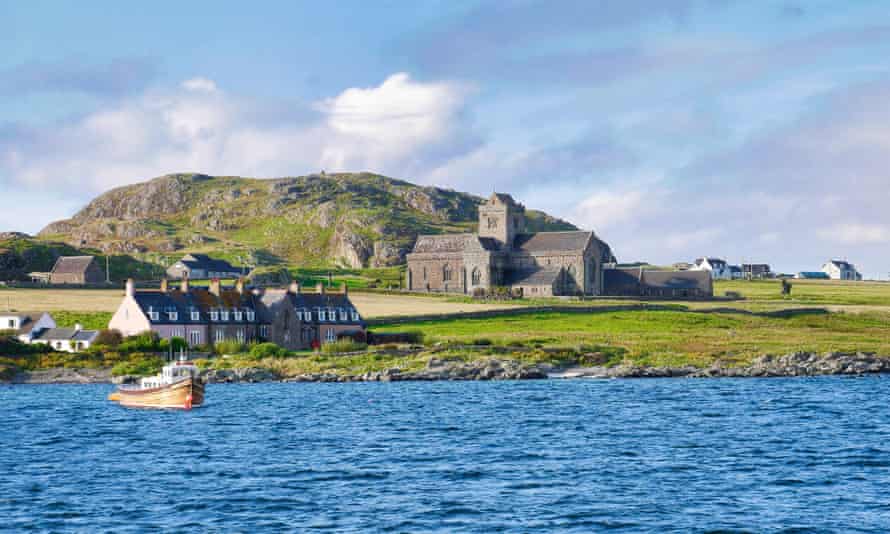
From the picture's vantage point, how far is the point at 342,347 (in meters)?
101

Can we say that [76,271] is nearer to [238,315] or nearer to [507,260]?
[507,260]

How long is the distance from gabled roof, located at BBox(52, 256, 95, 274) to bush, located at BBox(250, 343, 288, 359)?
94785mm

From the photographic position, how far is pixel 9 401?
2884 inches

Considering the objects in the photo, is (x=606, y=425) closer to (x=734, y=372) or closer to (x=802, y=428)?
(x=802, y=428)

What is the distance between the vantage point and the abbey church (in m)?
172

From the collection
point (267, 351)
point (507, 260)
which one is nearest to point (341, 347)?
point (267, 351)

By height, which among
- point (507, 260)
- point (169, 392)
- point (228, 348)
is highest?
point (507, 260)

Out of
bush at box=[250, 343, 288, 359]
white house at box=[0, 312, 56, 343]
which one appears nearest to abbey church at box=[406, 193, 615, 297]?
bush at box=[250, 343, 288, 359]

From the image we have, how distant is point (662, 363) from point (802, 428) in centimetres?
3838

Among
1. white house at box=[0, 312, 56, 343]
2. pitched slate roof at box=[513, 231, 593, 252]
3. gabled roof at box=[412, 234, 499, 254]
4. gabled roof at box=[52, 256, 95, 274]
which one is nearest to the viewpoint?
white house at box=[0, 312, 56, 343]

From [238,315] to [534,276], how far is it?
76.1 m

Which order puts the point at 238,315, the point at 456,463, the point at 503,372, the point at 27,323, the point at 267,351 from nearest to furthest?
the point at 456,463 < the point at 503,372 < the point at 267,351 < the point at 27,323 < the point at 238,315

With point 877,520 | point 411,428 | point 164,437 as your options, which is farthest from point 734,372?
point 877,520

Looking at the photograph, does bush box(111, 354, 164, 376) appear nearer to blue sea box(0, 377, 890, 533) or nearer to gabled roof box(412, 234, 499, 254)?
blue sea box(0, 377, 890, 533)
